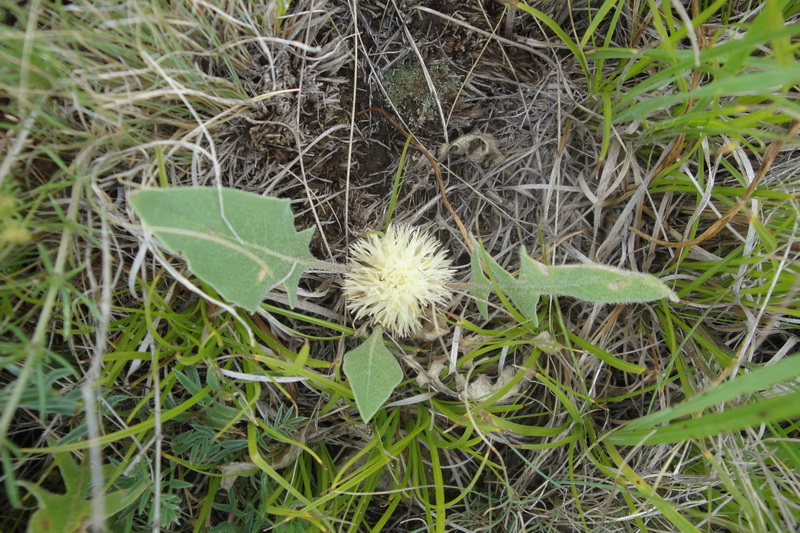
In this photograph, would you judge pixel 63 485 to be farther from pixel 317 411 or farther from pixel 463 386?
pixel 463 386

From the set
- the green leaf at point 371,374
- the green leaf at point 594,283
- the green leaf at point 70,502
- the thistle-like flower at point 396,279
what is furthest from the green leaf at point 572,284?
the green leaf at point 70,502

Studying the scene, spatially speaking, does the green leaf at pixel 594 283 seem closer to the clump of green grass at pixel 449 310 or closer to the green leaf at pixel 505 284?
the green leaf at pixel 505 284

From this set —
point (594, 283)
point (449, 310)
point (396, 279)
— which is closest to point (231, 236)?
point (396, 279)

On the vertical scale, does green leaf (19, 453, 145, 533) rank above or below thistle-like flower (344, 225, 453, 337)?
below

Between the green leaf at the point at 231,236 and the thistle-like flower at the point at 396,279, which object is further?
the thistle-like flower at the point at 396,279

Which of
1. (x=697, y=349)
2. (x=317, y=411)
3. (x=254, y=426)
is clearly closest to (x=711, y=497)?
(x=697, y=349)

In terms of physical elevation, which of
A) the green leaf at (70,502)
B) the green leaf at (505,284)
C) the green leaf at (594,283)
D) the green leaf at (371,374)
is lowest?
the green leaf at (70,502)

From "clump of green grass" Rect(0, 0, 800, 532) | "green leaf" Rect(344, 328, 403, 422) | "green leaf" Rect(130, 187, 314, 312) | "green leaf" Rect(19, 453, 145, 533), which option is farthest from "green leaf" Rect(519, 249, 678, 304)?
"green leaf" Rect(19, 453, 145, 533)

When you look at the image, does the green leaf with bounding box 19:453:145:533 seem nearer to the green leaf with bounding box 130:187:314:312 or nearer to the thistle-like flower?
the green leaf with bounding box 130:187:314:312
